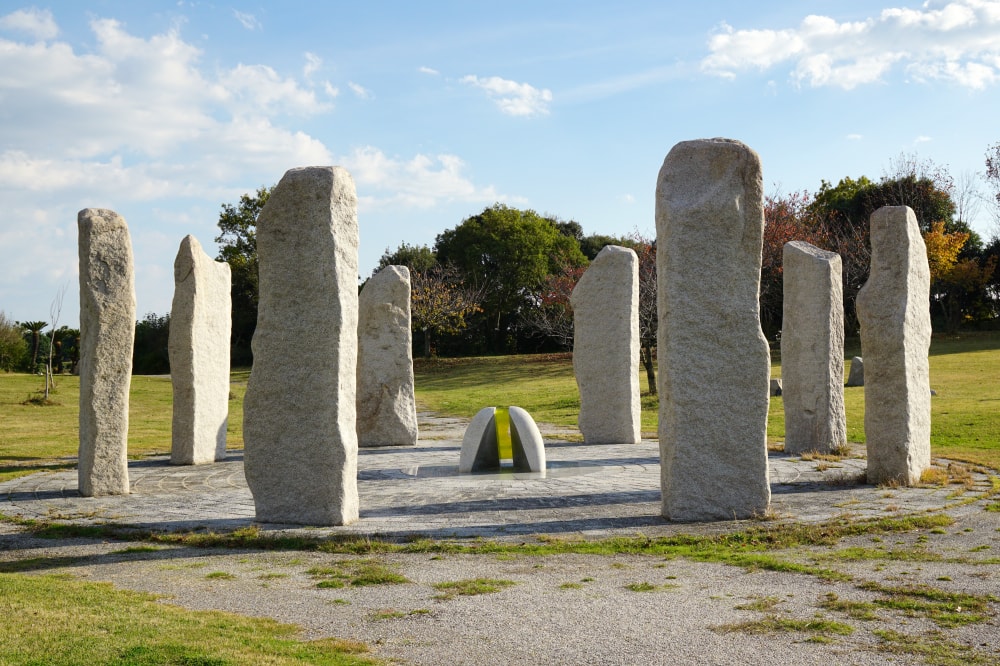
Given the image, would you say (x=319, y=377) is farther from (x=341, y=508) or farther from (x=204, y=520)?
(x=204, y=520)

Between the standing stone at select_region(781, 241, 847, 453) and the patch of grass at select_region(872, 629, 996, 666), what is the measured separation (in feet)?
25.8

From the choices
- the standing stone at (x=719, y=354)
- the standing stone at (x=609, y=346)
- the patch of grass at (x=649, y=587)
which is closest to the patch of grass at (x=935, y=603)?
the patch of grass at (x=649, y=587)

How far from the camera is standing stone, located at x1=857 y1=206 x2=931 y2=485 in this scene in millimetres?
9766

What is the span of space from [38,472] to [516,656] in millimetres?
9875

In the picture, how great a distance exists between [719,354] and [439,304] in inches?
1211

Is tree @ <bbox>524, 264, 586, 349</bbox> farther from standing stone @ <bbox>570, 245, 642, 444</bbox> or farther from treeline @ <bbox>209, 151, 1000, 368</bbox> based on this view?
standing stone @ <bbox>570, 245, 642, 444</bbox>

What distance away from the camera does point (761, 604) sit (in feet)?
17.6

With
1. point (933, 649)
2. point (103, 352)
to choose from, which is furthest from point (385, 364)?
point (933, 649)

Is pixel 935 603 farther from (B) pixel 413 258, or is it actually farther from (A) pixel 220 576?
(B) pixel 413 258

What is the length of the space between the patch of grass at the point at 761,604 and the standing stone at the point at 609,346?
8.96 meters

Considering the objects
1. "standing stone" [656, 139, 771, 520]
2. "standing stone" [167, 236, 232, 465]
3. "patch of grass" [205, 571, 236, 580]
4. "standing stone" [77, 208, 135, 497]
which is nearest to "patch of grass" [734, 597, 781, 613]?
"standing stone" [656, 139, 771, 520]

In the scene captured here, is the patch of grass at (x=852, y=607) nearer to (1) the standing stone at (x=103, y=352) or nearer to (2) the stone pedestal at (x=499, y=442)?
(2) the stone pedestal at (x=499, y=442)

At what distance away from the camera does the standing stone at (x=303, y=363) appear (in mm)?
7934

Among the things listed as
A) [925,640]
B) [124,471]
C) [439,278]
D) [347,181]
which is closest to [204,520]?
[124,471]
